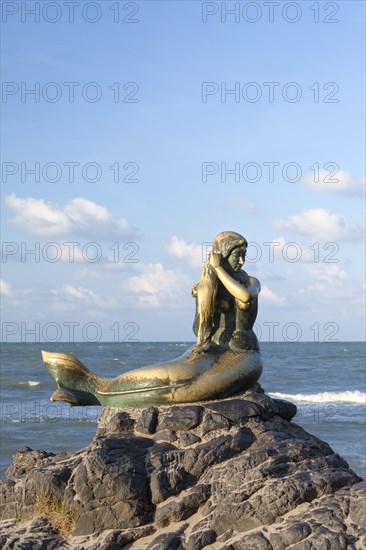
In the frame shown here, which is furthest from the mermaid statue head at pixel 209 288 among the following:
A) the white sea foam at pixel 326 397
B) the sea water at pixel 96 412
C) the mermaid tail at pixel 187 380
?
the white sea foam at pixel 326 397

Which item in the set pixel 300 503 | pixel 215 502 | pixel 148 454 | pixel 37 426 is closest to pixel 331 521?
pixel 300 503

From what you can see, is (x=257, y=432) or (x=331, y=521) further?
(x=257, y=432)

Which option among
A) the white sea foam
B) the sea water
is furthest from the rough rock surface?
the white sea foam

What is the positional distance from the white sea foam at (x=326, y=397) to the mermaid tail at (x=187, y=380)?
1523 centimetres

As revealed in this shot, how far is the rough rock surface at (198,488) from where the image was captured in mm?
5457

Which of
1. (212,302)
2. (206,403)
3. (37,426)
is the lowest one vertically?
(37,426)

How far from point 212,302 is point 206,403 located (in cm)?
81

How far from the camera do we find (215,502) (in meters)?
5.77

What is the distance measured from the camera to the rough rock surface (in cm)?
546

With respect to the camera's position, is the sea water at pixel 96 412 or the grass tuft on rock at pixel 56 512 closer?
the grass tuft on rock at pixel 56 512

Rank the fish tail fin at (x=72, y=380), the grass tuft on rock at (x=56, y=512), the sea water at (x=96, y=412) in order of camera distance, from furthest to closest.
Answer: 1. the sea water at (x=96, y=412)
2. the fish tail fin at (x=72, y=380)
3. the grass tuft on rock at (x=56, y=512)

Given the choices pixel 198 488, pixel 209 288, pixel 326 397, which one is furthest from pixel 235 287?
pixel 326 397

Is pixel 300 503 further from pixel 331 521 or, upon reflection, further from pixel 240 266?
pixel 240 266

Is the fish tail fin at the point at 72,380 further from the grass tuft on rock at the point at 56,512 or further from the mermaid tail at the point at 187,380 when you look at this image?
the grass tuft on rock at the point at 56,512
